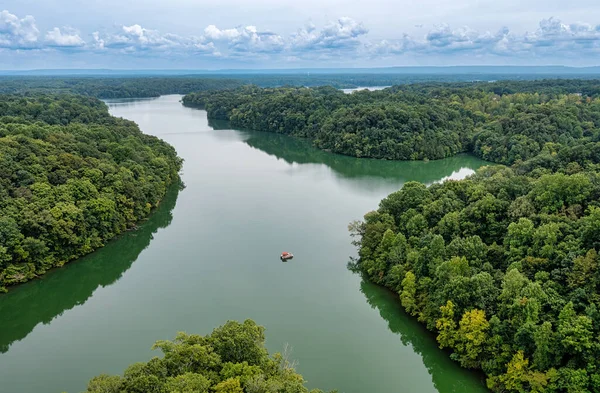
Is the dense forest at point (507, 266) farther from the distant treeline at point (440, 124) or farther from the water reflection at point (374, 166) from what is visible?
the distant treeline at point (440, 124)

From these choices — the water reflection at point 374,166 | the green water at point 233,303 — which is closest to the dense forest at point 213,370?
the green water at point 233,303

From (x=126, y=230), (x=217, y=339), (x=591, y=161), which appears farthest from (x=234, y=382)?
(x=591, y=161)

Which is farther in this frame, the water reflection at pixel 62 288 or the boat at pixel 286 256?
the boat at pixel 286 256

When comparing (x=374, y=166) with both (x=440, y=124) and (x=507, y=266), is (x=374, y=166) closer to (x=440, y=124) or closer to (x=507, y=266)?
(x=440, y=124)

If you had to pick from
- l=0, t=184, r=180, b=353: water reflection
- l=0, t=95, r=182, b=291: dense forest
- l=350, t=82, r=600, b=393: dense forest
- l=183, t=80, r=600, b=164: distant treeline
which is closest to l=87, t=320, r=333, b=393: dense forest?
l=350, t=82, r=600, b=393: dense forest

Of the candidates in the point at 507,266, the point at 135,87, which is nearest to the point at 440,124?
the point at 507,266

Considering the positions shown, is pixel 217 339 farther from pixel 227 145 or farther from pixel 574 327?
pixel 227 145
